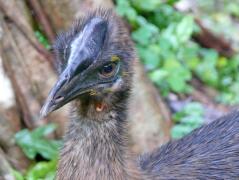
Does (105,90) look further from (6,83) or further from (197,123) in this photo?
(197,123)

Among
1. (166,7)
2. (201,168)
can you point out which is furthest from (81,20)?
(166,7)

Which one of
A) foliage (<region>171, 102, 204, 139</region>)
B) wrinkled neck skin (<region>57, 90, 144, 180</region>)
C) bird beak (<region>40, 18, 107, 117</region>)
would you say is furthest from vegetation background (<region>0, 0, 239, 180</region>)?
bird beak (<region>40, 18, 107, 117</region>)

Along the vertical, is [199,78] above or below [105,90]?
below

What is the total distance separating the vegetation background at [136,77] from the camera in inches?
217

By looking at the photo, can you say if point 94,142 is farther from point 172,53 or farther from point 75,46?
point 172,53

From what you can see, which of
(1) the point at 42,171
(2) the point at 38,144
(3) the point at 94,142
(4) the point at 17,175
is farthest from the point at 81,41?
(2) the point at 38,144

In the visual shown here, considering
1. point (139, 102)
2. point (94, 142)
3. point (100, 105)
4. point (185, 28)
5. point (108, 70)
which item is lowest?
point (185, 28)

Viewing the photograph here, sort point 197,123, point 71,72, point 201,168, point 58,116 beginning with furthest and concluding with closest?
1. point 197,123
2. point 58,116
3. point 201,168
4. point 71,72

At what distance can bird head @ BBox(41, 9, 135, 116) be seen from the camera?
3.70 m

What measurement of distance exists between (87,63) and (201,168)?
3.43 feet

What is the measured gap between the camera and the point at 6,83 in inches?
212

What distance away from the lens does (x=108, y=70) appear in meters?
3.92

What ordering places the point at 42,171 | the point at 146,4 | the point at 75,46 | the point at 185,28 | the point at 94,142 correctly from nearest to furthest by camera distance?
1. the point at 75,46
2. the point at 94,142
3. the point at 42,171
4. the point at 185,28
5. the point at 146,4

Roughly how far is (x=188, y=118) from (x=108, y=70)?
299cm
